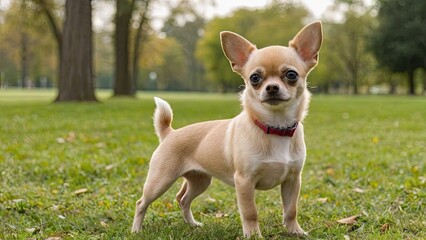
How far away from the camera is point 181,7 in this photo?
34531 mm

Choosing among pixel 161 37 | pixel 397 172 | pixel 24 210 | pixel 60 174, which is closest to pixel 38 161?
pixel 60 174

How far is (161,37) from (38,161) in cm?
3870

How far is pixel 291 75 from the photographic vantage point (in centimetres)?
343

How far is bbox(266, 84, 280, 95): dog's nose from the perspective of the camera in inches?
130

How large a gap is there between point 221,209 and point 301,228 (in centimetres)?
110

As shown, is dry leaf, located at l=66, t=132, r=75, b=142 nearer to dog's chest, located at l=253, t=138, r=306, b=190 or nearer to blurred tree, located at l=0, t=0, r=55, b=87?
dog's chest, located at l=253, t=138, r=306, b=190

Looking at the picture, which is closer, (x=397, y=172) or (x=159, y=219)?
(x=159, y=219)

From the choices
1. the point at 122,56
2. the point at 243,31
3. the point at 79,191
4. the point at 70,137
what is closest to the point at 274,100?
the point at 79,191

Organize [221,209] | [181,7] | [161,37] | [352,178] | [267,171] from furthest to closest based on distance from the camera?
[161,37] < [181,7] < [352,178] < [221,209] < [267,171]

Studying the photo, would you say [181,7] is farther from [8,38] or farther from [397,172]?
[397,172]

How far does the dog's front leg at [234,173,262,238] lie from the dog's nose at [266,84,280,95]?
2.05ft

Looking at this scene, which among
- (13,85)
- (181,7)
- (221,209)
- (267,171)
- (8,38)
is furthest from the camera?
(13,85)

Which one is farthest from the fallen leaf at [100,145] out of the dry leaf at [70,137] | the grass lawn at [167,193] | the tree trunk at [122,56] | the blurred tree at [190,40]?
the blurred tree at [190,40]

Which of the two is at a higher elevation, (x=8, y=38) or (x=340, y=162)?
(x=8, y=38)
